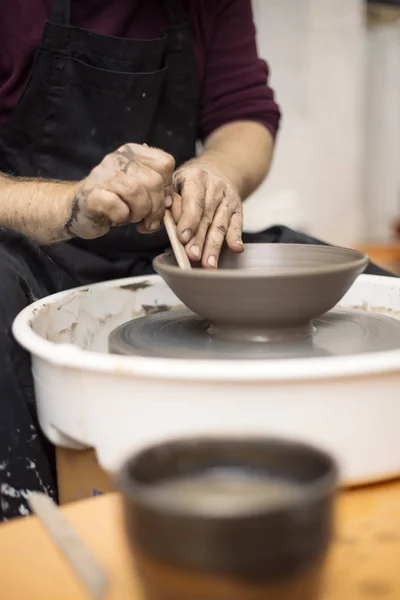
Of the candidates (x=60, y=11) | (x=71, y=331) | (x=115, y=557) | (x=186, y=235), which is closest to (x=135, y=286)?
(x=71, y=331)

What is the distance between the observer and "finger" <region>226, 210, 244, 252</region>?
1131mm

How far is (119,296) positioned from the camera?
1.29 meters

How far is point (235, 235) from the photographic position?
114 centimetres

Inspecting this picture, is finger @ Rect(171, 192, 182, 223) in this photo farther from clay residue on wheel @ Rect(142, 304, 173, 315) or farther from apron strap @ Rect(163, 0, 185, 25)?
apron strap @ Rect(163, 0, 185, 25)

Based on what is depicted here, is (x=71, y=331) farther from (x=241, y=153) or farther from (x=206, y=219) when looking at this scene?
(x=241, y=153)

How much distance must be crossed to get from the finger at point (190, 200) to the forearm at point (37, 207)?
0.17m

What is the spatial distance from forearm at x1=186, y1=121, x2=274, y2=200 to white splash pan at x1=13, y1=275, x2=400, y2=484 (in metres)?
0.71

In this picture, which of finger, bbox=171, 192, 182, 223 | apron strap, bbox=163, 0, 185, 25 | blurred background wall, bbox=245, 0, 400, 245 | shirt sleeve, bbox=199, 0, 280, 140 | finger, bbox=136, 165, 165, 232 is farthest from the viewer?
blurred background wall, bbox=245, 0, 400, 245

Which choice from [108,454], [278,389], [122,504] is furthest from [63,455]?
[122,504]

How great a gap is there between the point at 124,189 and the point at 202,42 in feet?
2.39

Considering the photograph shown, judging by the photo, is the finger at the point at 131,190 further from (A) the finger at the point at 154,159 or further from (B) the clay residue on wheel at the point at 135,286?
(B) the clay residue on wheel at the point at 135,286

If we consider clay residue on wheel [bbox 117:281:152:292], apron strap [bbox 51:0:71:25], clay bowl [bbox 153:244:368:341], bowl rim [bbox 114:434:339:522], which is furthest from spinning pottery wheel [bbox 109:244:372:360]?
apron strap [bbox 51:0:71:25]

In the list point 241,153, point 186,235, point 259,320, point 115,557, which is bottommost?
point 115,557

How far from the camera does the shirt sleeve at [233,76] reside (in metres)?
1.59
